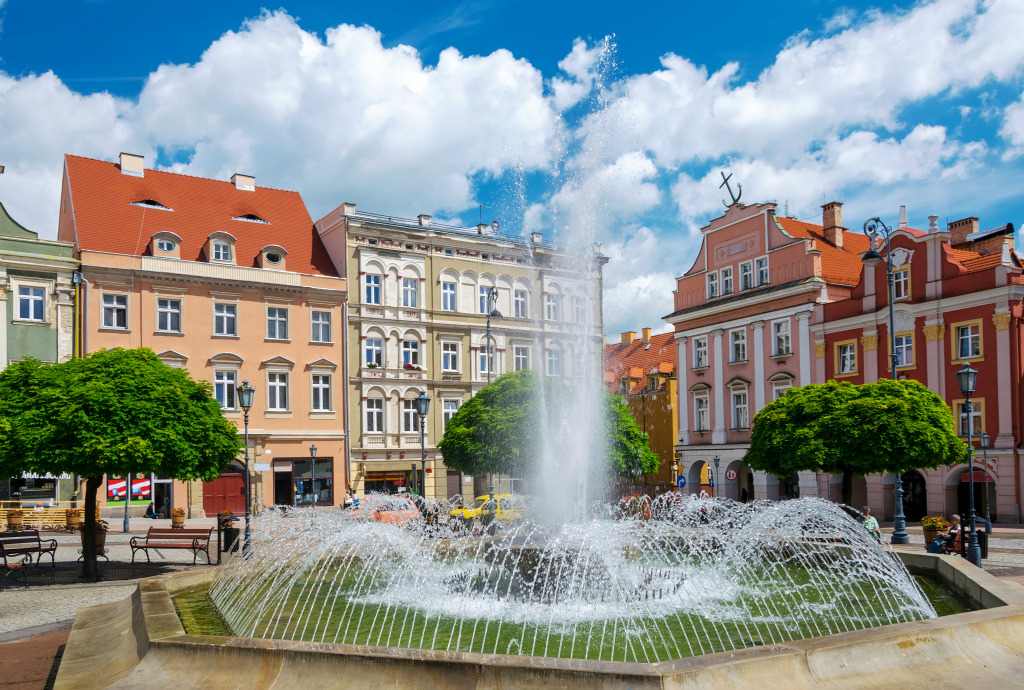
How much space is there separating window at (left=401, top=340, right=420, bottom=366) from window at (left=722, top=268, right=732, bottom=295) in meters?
16.4

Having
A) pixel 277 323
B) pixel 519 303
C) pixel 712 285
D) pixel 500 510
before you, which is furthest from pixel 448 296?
pixel 500 510

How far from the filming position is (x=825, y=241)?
149 feet

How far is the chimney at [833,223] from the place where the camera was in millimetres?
45469

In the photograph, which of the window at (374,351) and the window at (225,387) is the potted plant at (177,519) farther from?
the window at (374,351)

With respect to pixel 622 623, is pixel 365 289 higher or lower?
higher

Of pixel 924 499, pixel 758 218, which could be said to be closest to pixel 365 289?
pixel 758 218

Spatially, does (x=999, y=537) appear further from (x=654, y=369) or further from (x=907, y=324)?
(x=654, y=369)

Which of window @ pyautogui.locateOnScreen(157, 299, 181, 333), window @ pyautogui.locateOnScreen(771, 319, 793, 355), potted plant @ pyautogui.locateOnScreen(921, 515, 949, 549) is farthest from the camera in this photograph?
window @ pyautogui.locateOnScreen(771, 319, 793, 355)

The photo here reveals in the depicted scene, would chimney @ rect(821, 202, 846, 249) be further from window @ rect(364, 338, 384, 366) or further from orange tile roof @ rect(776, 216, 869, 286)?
window @ rect(364, 338, 384, 366)

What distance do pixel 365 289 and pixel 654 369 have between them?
2141 cm

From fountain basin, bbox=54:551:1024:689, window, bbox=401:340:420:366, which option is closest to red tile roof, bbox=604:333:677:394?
window, bbox=401:340:420:366

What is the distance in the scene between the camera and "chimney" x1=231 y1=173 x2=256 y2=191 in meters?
44.8

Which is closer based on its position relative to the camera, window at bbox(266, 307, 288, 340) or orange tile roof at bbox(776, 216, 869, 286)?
window at bbox(266, 307, 288, 340)

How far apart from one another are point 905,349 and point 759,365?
24.9 feet
